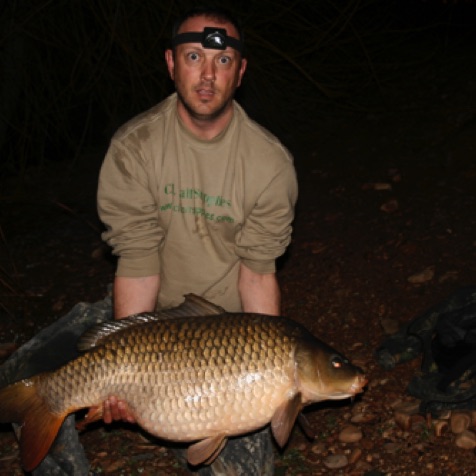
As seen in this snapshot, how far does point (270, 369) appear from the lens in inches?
83.1

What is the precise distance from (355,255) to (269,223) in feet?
4.92

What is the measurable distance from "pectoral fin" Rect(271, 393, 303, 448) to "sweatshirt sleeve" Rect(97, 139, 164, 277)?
78 cm

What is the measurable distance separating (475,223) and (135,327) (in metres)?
2.37

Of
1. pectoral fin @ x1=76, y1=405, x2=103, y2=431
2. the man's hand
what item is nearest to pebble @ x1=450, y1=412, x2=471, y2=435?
the man's hand

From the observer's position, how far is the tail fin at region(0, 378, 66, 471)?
224 cm

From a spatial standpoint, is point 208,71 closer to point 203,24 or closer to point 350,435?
point 203,24

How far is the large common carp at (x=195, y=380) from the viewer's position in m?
2.12

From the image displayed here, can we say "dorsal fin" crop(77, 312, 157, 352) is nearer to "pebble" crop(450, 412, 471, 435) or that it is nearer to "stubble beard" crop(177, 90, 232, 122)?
"stubble beard" crop(177, 90, 232, 122)

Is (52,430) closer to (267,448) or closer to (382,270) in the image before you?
(267,448)

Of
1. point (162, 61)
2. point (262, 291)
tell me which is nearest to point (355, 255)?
point (262, 291)

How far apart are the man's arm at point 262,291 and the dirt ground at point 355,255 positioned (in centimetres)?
54

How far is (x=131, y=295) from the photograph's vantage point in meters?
2.64

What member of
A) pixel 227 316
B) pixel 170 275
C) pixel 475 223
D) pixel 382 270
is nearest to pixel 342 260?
pixel 382 270

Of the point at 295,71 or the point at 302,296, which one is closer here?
the point at 302,296
